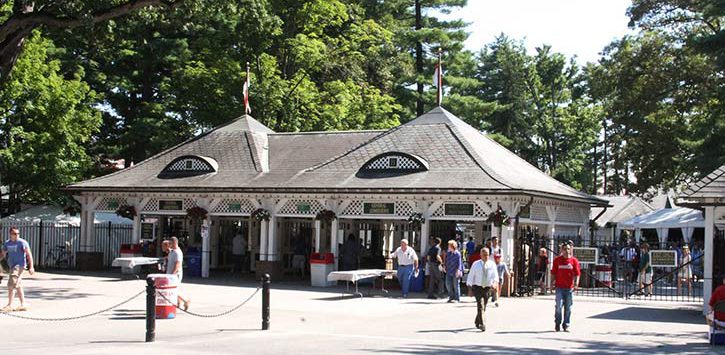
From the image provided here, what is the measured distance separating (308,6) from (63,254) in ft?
50.7

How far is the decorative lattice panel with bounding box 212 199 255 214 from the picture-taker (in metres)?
29.5

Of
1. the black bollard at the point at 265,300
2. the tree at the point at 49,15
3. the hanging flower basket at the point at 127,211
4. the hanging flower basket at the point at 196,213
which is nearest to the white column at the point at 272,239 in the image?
the hanging flower basket at the point at 196,213

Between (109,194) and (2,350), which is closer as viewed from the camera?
(2,350)

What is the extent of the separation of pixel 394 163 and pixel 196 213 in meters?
6.53

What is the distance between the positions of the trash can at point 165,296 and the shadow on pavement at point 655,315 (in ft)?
29.1

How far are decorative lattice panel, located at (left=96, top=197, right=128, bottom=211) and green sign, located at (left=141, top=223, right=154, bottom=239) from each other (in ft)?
5.97

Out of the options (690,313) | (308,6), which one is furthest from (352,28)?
(690,313)

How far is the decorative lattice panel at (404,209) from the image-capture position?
1053 inches

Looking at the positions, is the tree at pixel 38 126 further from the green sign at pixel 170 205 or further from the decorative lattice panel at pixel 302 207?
the decorative lattice panel at pixel 302 207

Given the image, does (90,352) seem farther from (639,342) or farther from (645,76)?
(645,76)

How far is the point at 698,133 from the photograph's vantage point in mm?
36938

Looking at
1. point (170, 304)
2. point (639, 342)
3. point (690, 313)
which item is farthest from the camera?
point (690, 313)

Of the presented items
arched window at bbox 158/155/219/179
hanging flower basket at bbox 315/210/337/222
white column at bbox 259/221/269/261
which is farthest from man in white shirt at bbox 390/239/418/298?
arched window at bbox 158/155/219/179

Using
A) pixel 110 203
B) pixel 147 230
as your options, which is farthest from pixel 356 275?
pixel 147 230
